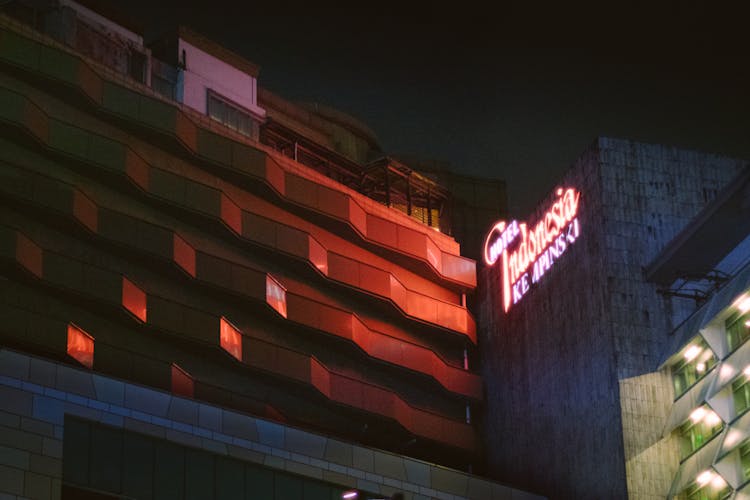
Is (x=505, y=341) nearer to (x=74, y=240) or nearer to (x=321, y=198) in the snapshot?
(x=321, y=198)

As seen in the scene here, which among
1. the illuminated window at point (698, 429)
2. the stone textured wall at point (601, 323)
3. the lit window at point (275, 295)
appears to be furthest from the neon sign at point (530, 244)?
the lit window at point (275, 295)

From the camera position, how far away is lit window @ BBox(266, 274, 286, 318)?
79312 mm

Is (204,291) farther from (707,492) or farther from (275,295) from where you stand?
(707,492)

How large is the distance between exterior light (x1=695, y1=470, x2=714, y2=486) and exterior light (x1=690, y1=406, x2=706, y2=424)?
2.50 m

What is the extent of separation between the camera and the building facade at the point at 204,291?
65.9m

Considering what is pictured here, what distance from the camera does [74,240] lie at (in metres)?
73.8

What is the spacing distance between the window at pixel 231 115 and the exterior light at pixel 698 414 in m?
28.5

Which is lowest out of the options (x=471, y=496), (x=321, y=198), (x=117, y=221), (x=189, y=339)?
(x=471, y=496)

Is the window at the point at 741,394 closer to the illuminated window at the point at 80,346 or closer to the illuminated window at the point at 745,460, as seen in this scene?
the illuminated window at the point at 745,460

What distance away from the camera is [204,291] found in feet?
257

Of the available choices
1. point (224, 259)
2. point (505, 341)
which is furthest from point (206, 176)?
point (505, 341)

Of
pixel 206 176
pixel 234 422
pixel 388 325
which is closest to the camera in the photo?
pixel 234 422

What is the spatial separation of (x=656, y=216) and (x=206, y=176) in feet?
71.9

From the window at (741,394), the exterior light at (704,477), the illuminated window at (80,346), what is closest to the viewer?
the window at (741,394)
